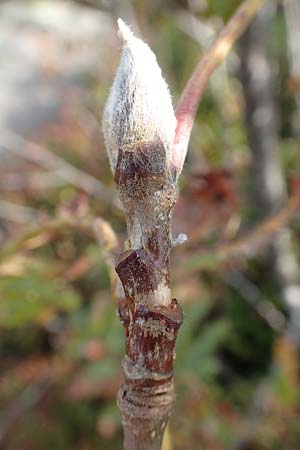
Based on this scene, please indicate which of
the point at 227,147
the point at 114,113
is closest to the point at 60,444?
the point at 227,147

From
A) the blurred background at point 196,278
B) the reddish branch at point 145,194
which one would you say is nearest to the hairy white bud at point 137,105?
the reddish branch at point 145,194

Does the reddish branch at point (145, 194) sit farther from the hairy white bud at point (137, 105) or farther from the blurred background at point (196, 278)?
the blurred background at point (196, 278)

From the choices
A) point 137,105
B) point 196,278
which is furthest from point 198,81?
point 196,278

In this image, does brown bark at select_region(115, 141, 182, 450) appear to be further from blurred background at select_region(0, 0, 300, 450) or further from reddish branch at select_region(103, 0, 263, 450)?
blurred background at select_region(0, 0, 300, 450)

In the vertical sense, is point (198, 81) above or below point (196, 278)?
below

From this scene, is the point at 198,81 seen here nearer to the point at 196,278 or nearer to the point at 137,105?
the point at 137,105

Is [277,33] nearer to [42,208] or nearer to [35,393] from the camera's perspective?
[42,208]
